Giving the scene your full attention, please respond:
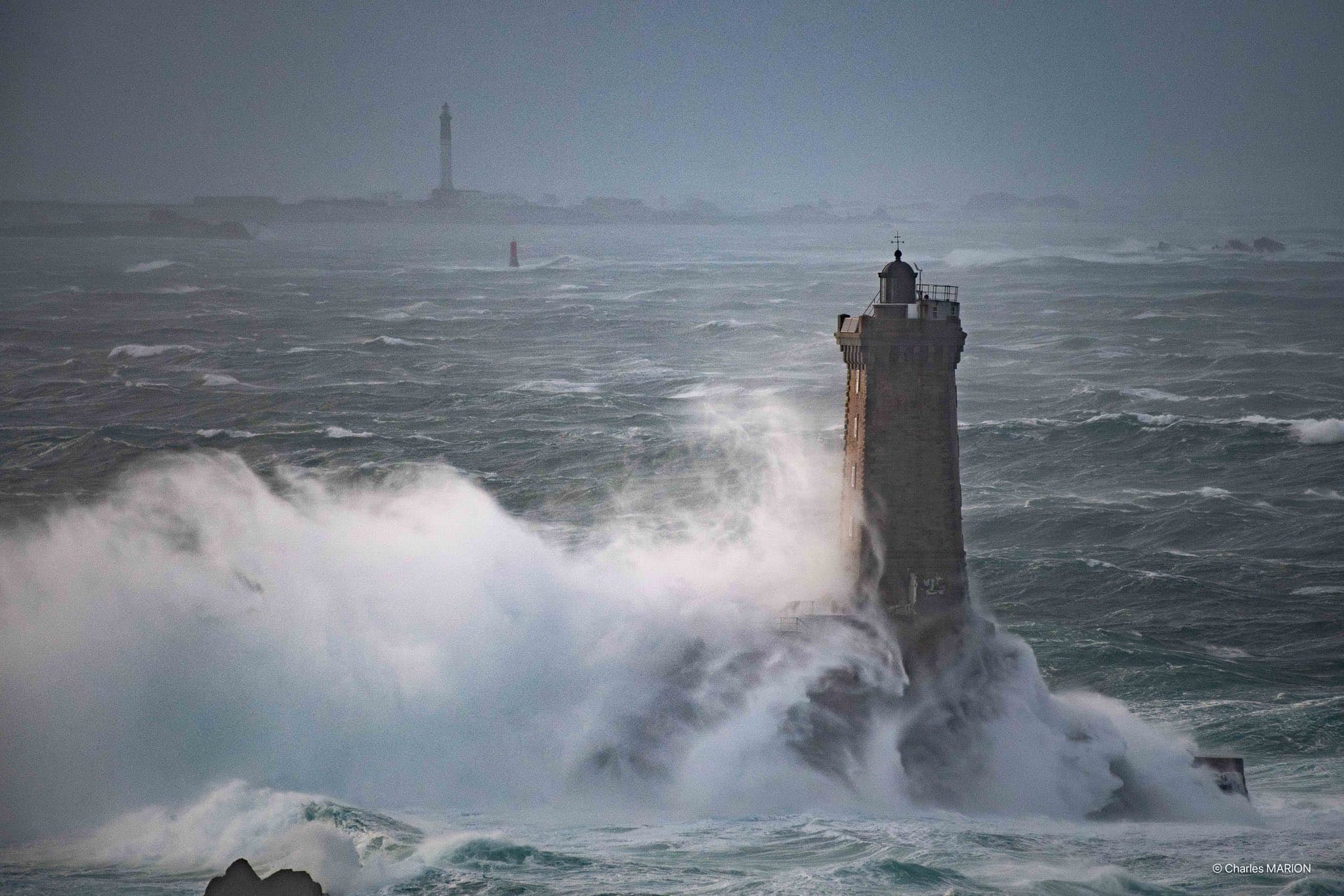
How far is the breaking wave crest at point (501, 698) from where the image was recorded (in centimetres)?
2948

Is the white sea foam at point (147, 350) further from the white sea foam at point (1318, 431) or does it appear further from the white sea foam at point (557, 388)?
the white sea foam at point (1318, 431)

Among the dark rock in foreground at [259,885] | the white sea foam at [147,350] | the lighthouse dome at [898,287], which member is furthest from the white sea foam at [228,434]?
the dark rock in foreground at [259,885]

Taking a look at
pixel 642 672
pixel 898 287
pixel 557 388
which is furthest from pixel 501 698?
pixel 557 388

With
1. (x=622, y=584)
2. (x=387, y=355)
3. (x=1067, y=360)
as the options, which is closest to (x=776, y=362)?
(x=1067, y=360)

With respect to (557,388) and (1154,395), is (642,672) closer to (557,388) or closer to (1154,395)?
(1154,395)

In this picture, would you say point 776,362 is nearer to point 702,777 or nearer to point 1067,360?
point 1067,360

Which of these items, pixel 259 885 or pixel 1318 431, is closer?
pixel 259 885

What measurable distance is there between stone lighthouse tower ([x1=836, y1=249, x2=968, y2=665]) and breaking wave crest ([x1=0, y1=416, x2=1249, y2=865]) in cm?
102

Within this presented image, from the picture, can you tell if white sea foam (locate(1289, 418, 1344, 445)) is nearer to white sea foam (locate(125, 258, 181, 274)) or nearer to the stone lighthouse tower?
the stone lighthouse tower

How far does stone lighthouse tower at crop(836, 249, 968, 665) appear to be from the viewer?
99.9 feet

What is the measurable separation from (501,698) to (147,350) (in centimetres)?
7991

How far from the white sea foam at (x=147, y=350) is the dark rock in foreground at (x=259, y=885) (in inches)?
3380

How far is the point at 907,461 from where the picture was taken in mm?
30781

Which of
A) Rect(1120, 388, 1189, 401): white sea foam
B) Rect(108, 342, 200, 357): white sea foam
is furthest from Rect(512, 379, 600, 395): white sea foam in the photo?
Rect(108, 342, 200, 357): white sea foam
